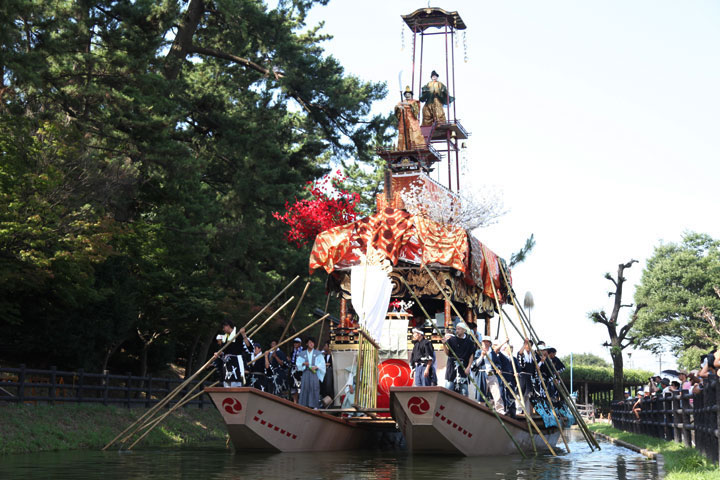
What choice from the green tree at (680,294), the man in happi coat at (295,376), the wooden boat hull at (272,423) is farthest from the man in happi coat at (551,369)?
the green tree at (680,294)

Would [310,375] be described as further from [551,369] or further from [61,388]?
[61,388]

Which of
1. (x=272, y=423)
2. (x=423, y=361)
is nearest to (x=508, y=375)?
(x=423, y=361)

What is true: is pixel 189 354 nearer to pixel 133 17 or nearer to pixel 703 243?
pixel 133 17

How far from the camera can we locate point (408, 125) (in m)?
23.8

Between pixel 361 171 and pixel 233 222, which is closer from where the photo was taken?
pixel 233 222

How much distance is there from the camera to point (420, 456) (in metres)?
15.4

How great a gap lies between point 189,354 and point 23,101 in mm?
15133

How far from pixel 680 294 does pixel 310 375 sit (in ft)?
148

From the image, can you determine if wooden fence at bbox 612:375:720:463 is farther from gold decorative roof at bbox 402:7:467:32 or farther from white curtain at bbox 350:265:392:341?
gold decorative roof at bbox 402:7:467:32

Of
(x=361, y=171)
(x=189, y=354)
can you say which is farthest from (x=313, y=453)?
(x=361, y=171)

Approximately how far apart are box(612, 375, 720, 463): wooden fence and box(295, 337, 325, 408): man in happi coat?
7125mm

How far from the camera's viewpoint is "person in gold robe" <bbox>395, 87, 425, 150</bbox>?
23.7 meters

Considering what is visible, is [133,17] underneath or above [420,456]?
above

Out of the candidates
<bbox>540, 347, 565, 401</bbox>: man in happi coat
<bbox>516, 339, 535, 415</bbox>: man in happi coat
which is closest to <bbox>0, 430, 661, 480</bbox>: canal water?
<bbox>516, 339, 535, 415</bbox>: man in happi coat
